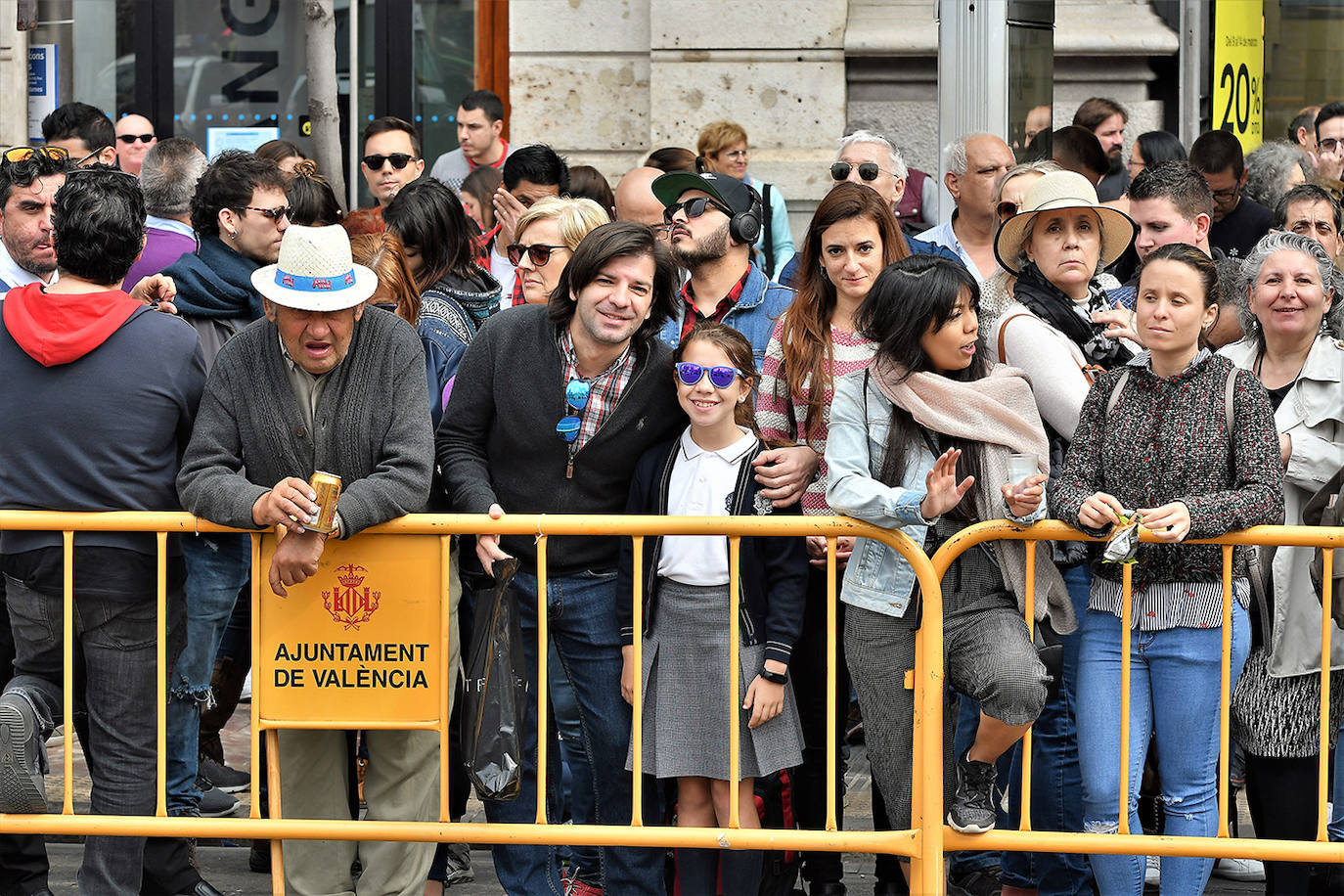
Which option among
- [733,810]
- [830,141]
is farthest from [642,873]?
[830,141]

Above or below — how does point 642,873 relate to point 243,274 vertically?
below

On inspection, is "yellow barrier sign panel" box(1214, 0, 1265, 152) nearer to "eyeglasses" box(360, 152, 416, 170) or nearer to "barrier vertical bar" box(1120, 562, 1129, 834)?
"eyeglasses" box(360, 152, 416, 170)

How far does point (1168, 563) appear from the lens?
462 cm

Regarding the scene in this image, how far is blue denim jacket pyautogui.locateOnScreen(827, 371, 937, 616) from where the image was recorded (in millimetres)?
4625

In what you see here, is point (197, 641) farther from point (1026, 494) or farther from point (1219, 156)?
point (1219, 156)

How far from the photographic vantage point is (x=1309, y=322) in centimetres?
514

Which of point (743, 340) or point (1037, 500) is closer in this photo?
point (1037, 500)

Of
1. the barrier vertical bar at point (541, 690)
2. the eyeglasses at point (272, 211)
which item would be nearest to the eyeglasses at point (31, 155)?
the eyeglasses at point (272, 211)

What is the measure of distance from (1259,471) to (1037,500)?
0.62m

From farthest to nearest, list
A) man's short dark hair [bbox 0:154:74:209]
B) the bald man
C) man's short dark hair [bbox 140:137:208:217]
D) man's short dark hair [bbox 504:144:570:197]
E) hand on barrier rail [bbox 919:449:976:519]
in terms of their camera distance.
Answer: the bald man, man's short dark hair [bbox 504:144:570:197], man's short dark hair [bbox 140:137:208:217], man's short dark hair [bbox 0:154:74:209], hand on barrier rail [bbox 919:449:976:519]

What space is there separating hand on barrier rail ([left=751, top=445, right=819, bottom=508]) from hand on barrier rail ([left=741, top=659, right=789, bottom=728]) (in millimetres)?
474

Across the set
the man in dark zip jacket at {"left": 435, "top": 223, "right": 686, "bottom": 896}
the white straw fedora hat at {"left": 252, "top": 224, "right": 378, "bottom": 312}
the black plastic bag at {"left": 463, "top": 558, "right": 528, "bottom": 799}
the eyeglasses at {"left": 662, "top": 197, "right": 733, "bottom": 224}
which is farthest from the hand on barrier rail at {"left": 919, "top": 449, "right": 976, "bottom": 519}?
the white straw fedora hat at {"left": 252, "top": 224, "right": 378, "bottom": 312}

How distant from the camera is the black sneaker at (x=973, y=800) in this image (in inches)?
180

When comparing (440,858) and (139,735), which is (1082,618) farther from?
(139,735)
